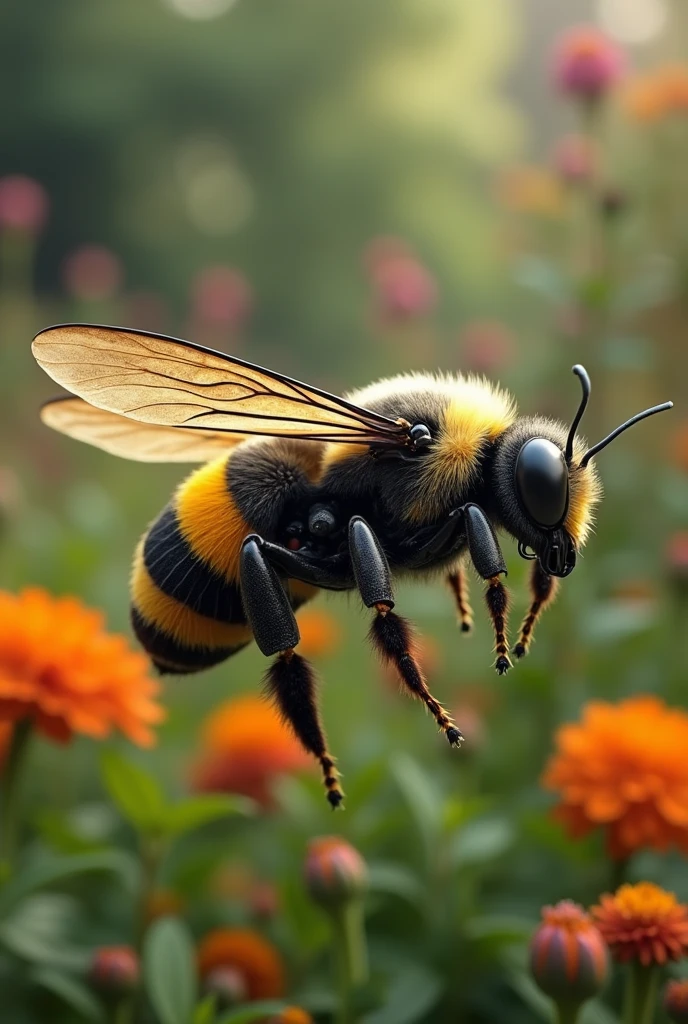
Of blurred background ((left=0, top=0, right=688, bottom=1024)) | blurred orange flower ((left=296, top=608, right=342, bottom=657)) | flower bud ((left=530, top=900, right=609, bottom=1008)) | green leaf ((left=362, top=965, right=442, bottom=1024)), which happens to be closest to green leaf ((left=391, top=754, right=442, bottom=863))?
blurred background ((left=0, top=0, right=688, bottom=1024))

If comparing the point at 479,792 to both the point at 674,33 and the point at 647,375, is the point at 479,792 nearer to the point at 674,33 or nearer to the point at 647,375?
the point at 647,375

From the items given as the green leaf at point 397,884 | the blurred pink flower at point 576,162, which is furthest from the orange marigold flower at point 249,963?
the blurred pink flower at point 576,162

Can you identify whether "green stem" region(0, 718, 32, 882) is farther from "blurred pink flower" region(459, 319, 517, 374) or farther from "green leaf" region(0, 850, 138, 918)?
"blurred pink flower" region(459, 319, 517, 374)

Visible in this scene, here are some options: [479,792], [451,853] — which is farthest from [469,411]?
[479,792]

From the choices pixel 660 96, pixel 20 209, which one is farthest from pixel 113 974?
pixel 20 209

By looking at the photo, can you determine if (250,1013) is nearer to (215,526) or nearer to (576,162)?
(215,526)
